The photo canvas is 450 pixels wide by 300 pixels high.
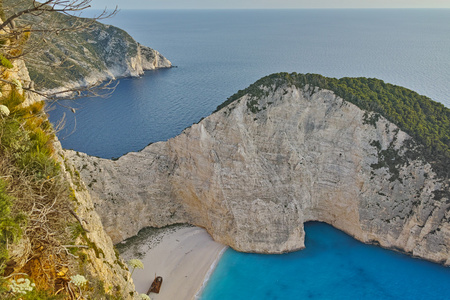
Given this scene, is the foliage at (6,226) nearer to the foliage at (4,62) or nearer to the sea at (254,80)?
the sea at (254,80)

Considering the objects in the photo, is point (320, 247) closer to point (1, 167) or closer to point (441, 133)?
point (441, 133)

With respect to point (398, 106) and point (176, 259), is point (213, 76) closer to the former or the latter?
point (398, 106)

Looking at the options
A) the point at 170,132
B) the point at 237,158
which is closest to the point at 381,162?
the point at 237,158

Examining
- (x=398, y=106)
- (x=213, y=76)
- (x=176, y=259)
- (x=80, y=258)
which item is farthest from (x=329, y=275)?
(x=213, y=76)

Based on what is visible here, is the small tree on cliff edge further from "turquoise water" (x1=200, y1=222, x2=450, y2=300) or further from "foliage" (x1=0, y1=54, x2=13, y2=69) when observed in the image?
"turquoise water" (x1=200, y1=222, x2=450, y2=300)

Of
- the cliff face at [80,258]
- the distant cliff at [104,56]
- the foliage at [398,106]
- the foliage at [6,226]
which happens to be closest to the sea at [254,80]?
the cliff face at [80,258]

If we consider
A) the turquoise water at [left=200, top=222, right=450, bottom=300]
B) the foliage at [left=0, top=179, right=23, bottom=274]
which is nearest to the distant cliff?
the turquoise water at [left=200, top=222, right=450, bottom=300]
